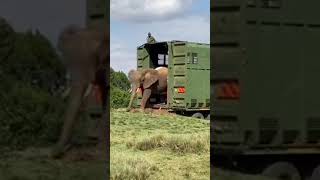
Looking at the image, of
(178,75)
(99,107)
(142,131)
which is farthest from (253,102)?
(178,75)

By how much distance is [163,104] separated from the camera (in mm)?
19375

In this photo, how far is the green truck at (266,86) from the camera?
5066 mm

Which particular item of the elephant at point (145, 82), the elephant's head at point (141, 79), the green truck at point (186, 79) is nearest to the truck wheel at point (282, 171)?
the elephant at point (145, 82)

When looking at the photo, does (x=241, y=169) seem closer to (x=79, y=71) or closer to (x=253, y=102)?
(x=253, y=102)

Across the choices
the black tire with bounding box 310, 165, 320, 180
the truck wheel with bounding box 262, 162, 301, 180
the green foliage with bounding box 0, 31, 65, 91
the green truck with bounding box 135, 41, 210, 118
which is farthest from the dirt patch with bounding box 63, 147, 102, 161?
the green truck with bounding box 135, 41, 210, 118

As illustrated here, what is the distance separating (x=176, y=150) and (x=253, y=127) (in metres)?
3.70

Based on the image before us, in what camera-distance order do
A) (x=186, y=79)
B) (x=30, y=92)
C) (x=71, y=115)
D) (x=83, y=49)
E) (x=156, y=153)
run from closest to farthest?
1. (x=83, y=49)
2. (x=71, y=115)
3. (x=30, y=92)
4. (x=156, y=153)
5. (x=186, y=79)

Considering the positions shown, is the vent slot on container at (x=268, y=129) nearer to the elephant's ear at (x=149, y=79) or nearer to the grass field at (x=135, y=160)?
the grass field at (x=135, y=160)

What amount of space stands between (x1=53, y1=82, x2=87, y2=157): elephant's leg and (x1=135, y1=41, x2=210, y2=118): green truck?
49.2 ft

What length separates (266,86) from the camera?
17.7 ft

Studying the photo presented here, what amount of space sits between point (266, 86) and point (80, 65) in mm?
2552

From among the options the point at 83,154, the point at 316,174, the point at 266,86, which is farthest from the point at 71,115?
the point at 316,174

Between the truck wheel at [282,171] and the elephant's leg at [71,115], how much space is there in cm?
291

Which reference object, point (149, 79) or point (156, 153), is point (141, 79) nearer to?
point (149, 79)
